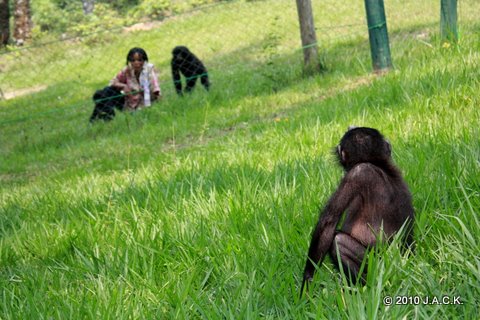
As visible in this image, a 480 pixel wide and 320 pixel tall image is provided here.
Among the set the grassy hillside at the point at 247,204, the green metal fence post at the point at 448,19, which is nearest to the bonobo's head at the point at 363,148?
the grassy hillside at the point at 247,204

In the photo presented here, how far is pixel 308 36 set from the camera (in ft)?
30.1

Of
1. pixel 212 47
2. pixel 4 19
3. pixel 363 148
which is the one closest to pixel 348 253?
pixel 363 148

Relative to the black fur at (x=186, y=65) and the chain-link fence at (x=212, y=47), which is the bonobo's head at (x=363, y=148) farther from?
the black fur at (x=186, y=65)

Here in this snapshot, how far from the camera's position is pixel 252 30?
1669cm

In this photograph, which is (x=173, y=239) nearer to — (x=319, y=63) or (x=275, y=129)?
(x=275, y=129)

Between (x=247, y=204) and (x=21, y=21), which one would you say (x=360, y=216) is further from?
(x=21, y=21)

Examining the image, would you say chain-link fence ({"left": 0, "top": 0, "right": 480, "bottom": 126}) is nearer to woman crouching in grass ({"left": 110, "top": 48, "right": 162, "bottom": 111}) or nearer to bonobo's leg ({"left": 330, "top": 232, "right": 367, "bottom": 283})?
woman crouching in grass ({"left": 110, "top": 48, "right": 162, "bottom": 111})

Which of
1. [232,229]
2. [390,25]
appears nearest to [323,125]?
[232,229]

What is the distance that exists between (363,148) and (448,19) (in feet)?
16.2

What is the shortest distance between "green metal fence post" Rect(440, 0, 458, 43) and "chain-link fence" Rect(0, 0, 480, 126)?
2.18 metres

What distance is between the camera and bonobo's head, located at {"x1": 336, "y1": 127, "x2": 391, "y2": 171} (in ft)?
9.07

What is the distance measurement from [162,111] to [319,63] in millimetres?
2198

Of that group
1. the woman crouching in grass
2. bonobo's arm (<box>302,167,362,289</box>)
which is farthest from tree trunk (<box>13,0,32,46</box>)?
bonobo's arm (<box>302,167,362,289</box>)

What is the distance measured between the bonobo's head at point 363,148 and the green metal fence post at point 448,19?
4.62 meters
